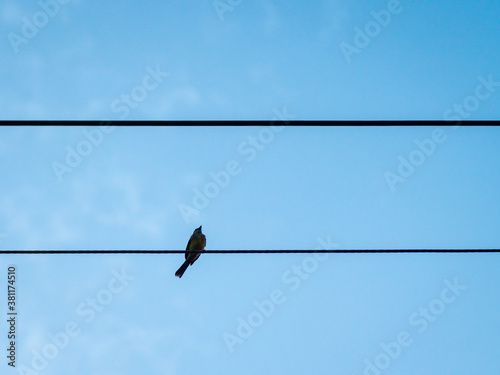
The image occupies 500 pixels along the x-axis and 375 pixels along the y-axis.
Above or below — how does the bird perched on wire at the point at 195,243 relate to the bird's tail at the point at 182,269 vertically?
above

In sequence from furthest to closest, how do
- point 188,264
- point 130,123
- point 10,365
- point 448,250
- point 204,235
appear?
point 204,235 → point 188,264 → point 10,365 → point 448,250 → point 130,123

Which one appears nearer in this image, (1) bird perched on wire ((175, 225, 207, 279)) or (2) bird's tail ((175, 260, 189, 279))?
(2) bird's tail ((175, 260, 189, 279))

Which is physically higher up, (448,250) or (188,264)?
(188,264)

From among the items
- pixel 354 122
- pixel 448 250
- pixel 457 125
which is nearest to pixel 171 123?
pixel 354 122

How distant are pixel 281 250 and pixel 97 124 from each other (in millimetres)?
1823

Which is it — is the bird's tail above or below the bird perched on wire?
below

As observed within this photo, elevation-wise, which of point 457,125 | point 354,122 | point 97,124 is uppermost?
point 97,124

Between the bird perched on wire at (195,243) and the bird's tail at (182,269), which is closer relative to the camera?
the bird's tail at (182,269)

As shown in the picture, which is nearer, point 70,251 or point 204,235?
point 70,251

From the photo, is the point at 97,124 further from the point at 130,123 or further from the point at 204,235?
the point at 204,235

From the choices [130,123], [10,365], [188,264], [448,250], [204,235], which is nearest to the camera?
[130,123]

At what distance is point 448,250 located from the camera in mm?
4930

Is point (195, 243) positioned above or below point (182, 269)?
above

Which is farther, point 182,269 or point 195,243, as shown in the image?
point 195,243
